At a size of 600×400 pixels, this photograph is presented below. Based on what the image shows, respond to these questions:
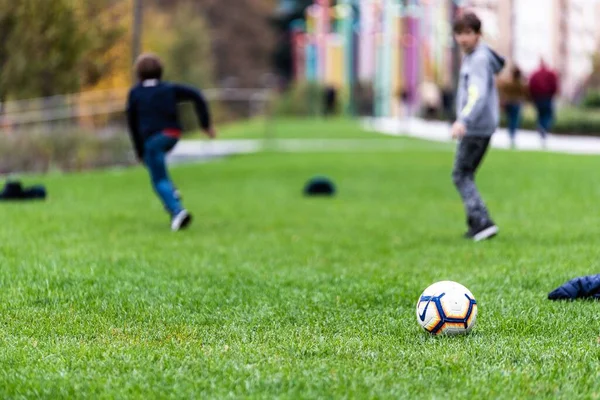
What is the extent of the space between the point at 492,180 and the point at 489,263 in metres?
8.36

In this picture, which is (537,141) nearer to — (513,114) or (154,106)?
(513,114)

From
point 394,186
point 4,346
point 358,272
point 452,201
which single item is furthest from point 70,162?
point 4,346

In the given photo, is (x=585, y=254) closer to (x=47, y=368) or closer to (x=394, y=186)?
(x=47, y=368)

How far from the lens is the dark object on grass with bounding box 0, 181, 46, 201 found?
13.0m

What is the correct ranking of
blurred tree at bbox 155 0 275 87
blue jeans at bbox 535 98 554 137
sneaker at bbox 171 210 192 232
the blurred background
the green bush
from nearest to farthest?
sneaker at bbox 171 210 192 232
the green bush
the blurred background
blue jeans at bbox 535 98 554 137
blurred tree at bbox 155 0 275 87

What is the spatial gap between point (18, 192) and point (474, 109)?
6.59m

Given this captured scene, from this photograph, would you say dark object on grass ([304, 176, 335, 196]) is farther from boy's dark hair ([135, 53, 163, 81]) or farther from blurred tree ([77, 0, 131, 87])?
blurred tree ([77, 0, 131, 87])

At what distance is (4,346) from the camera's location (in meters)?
4.98

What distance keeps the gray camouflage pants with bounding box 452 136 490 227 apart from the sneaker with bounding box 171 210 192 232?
2.72 meters

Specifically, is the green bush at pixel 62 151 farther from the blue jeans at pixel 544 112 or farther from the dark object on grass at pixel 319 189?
the blue jeans at pixel 544 112

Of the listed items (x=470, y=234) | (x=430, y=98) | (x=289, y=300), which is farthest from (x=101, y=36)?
(x=430, y=98)

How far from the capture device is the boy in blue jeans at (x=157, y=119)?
34.1 feet

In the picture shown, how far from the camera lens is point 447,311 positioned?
5.15 metres

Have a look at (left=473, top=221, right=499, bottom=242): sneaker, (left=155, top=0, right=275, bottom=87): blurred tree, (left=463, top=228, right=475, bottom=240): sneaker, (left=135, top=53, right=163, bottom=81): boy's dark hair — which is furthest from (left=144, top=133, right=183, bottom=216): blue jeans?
(left=155, top=0, right=275, bottom=87): blurred tree
